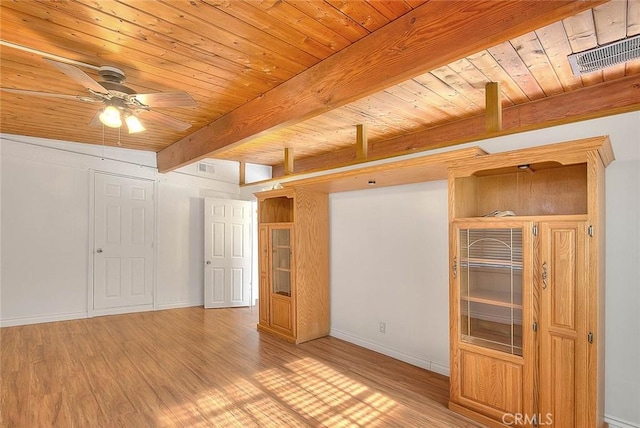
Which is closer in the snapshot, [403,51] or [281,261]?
[403,51]

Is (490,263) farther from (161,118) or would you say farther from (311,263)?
(161,118)

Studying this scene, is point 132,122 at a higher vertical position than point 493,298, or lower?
higher

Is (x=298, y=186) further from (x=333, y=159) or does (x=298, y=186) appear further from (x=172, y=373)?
(x=172, y=373)

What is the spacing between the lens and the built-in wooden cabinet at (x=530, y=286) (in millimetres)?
2098

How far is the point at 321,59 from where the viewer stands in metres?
→ 2.45

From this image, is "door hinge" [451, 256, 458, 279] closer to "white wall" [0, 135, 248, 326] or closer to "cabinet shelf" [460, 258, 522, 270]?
"cabinet shelf" [460, 258, 522, 270]

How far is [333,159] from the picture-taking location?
5.29 metres

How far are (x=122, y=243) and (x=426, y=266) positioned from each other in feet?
16.2

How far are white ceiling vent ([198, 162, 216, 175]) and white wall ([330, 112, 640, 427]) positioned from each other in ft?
9.80

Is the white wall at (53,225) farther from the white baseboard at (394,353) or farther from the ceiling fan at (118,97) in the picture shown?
the white baseboard at (394,353)

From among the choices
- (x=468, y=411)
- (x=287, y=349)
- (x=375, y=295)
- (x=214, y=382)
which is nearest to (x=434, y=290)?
(x=375, y=295)

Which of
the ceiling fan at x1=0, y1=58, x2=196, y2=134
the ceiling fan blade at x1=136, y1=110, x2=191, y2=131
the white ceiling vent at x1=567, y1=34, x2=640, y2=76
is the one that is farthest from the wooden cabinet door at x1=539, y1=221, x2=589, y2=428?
the ceiling fan blade at x1=136, y1=110, x2=191, y2=131

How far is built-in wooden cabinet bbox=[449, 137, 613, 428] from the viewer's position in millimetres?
2098

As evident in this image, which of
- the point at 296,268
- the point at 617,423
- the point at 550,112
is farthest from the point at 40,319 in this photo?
the point at 550,112
